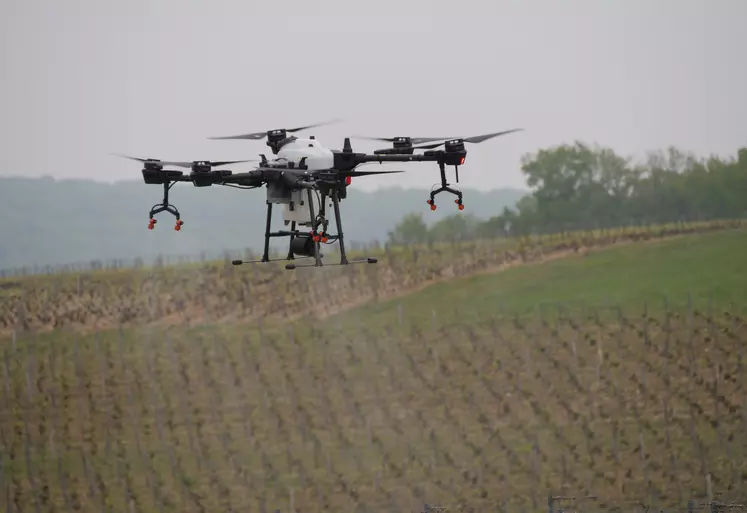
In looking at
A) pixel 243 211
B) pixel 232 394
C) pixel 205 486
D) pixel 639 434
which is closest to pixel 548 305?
pixel 639 434

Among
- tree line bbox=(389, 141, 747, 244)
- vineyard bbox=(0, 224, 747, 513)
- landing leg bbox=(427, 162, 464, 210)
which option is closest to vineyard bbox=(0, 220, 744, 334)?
vineyard bbox=(0, 224, 747, 513)

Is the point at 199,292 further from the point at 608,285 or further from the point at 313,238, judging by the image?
the point at 313,238

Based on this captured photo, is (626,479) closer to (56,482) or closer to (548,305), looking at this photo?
(548,305)

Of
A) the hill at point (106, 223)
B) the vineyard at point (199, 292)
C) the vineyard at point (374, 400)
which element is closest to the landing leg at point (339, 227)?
the vineyard at point (374, 400)

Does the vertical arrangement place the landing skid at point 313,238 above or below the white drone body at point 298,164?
below

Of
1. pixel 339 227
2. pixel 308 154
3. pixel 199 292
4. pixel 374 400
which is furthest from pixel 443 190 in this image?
pixel 199 292

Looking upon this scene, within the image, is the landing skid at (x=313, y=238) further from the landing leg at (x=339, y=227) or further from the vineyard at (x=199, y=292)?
the vineyard at (x=199, y=292)
